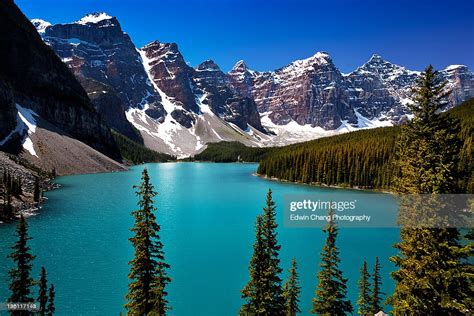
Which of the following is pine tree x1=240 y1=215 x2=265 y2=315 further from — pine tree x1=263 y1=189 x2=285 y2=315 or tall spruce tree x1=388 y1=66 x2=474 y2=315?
tall spruce tree x1=388 y1=66 x2=474 y2=315

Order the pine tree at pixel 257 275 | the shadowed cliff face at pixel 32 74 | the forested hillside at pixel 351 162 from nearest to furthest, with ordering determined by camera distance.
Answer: the pine tree at pixel 257 275 → the forested hillside at pixel 351 162 → the shadowed cliff face at pixel 32 74

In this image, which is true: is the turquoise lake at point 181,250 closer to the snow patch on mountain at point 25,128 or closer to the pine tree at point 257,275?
the pine tree at point 257,275

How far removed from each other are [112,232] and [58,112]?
156 meters

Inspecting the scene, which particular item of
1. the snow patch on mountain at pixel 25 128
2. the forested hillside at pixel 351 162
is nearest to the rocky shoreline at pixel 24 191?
the snow patch on mountain at pixel 25 128

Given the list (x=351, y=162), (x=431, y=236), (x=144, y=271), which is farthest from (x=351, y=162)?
(x=431, y=236)

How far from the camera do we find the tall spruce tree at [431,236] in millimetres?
15305

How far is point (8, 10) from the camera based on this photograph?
613 ft

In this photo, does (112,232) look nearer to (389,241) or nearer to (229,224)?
(229,224)

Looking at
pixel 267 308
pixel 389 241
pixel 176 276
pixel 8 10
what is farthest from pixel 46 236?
pixel 8 10

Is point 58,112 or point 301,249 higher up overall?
point 58,112

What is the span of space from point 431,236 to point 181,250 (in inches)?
1409

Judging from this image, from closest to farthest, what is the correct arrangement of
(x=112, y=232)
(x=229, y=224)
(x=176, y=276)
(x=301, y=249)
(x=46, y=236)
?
(x=176, y=276) < (x=301, y=249) < (x=46, y=236) < (x=112, y=232) < (x=229, y=224)

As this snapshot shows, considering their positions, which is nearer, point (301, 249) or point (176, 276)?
point (176, 276)

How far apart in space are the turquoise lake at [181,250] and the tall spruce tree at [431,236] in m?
16.7
